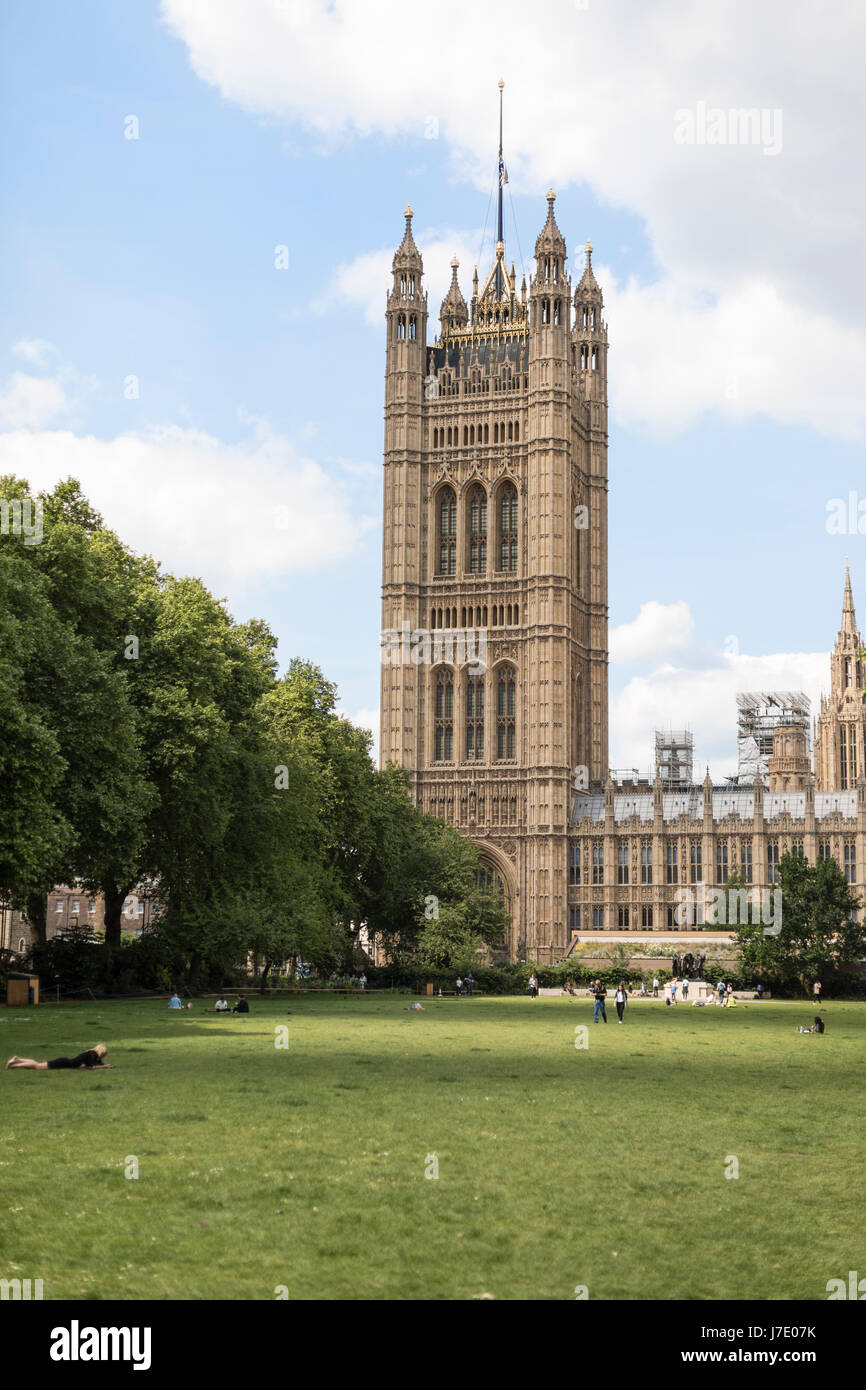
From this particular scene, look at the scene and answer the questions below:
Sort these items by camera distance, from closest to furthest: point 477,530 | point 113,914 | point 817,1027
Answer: point 817,1027
point 113,914
point 477,530

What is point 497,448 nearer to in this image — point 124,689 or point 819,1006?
point 819,1006

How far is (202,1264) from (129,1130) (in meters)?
5.88

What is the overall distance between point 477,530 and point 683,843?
28851 mm

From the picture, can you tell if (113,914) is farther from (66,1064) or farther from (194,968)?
(66,1064)

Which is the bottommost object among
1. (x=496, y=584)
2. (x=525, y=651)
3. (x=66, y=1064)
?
(x=66, y=1064)

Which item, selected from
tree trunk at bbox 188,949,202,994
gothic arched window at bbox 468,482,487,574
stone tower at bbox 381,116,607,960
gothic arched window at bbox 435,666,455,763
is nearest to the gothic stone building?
stone tower at bbox 381,116,607,960

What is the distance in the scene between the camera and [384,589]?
4456 inches

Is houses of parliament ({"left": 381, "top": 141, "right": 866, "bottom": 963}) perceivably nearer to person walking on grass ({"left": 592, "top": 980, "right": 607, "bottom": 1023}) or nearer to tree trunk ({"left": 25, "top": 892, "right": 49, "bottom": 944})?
person walking on grass ({"left": 592, "top": 980, "right": 607, "bottom": 1023})

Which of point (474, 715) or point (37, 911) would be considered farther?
point (474, 715)

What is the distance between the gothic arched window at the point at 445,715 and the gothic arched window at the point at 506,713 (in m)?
3.51

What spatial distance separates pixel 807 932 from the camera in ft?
219

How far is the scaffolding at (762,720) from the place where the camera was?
151 meters

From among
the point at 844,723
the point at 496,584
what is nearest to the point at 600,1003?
the point at 496,584
